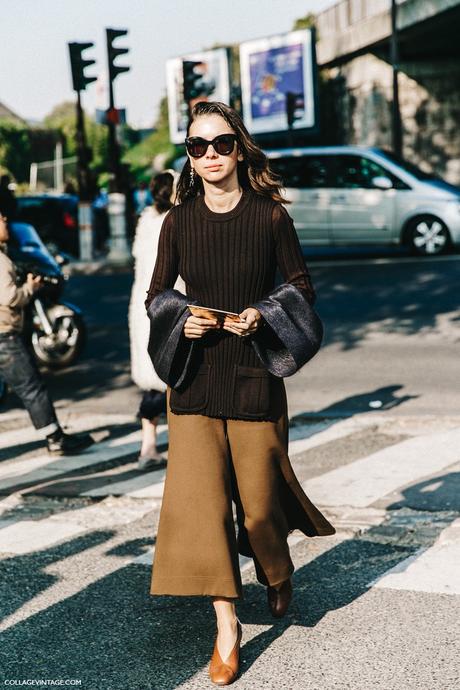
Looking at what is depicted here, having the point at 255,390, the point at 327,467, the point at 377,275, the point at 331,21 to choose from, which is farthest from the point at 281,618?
the point at 331,21

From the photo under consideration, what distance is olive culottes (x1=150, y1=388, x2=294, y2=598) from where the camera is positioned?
3.67 metres

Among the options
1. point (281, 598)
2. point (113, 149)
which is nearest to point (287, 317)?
point (281, 598)

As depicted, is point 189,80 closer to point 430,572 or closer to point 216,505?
point 430,572

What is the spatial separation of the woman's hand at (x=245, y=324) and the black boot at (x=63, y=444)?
3.90 metres

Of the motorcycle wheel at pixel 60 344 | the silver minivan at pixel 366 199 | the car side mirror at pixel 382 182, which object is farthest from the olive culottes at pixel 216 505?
the car side mirror at pixel 382 182

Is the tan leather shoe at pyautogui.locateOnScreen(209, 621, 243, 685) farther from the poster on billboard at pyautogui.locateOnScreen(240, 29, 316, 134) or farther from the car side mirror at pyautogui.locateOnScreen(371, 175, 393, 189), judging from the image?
the poster on billboard at pyautogui.locateOnScreen(240, 29, 316, 134)

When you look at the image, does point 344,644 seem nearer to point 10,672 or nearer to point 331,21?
point 10,672

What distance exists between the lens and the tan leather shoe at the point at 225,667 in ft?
11.6

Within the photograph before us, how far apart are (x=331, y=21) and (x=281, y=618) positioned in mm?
37799

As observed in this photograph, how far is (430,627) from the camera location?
3.93 metres

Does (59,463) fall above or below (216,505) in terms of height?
below

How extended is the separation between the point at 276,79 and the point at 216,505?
3790 cm

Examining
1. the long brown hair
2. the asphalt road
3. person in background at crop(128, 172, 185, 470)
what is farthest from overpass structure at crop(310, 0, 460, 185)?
the long brown hair

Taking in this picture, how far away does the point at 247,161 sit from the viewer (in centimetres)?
384
